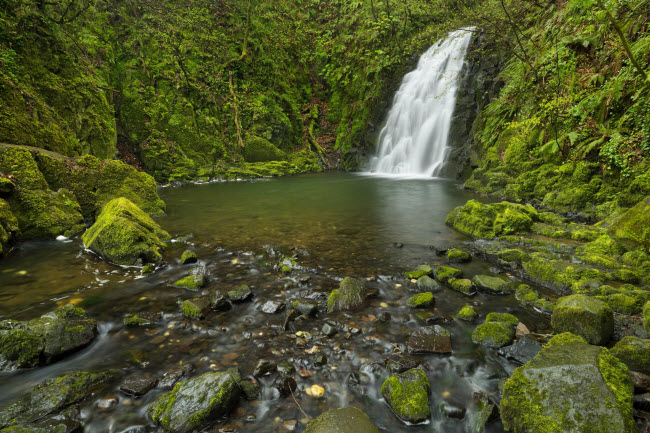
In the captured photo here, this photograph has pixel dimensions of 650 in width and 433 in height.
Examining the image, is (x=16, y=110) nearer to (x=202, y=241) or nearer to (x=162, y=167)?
(x=202, y=241)

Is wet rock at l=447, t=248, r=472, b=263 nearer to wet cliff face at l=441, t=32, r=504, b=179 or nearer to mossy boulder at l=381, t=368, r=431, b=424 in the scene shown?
mossy boulder at l=381, t=368, r=431, b=424

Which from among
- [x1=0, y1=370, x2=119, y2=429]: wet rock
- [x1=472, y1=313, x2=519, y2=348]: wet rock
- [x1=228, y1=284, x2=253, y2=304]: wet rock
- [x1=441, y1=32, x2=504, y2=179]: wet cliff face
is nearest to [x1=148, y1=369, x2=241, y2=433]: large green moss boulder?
[x1=0, y1=370, x2=119, y2=429]: wet rock

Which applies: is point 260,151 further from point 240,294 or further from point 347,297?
point 347,297

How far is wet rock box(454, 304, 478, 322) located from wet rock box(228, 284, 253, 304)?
284 cm

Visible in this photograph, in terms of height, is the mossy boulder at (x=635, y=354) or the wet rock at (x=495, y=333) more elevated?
the mossy boulder at (x=635, y=354)

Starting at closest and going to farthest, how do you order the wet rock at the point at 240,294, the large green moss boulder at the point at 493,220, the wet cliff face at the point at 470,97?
the wet rock at the point at 240,294 → the large green moss boulder at the point at 493,220 → the wet cliff face at the point at 470,97

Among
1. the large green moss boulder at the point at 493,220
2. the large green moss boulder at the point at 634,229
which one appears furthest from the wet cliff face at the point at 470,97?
the large green moss boulder at the point at 634,229

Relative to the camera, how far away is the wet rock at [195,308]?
3.71 meters

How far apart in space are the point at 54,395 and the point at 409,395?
299cm

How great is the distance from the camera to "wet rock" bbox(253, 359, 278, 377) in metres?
2.76

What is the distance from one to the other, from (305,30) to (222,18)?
26.8ft

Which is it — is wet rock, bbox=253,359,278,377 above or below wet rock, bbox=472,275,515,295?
below

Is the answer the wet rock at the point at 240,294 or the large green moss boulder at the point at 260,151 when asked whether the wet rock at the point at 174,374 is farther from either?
the large green moss boulder at the point at 260,151

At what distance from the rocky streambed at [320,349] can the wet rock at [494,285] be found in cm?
2
